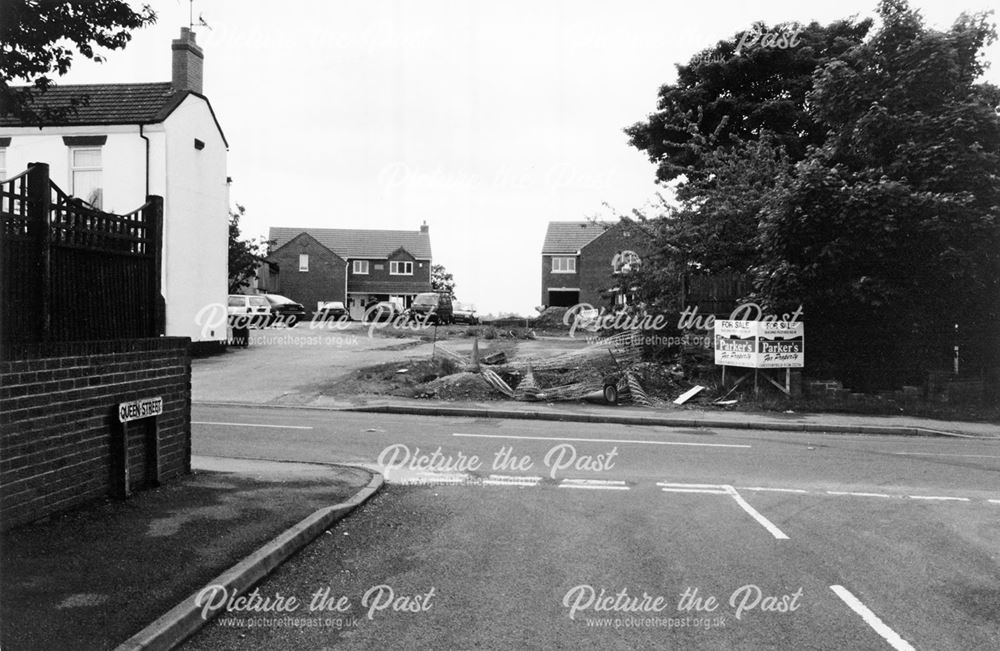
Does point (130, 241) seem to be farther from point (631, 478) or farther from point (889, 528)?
point (889, 528)

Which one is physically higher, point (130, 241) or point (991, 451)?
point (130, 241)

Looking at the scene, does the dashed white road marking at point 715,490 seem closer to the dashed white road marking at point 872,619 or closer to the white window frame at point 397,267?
the dashed white road marking at point 872,619

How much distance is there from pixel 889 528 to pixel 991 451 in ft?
24.0

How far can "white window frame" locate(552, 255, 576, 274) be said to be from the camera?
206 ft

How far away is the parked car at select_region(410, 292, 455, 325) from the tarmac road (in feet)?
98.4

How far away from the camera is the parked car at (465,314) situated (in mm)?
47656

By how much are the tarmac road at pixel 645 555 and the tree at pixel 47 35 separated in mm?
4667

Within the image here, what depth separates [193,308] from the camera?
957 inches

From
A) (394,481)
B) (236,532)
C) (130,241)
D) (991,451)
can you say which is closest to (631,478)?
(394,481)

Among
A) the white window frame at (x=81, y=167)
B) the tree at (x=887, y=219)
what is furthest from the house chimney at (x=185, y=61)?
the tree at (x=887, y=219)

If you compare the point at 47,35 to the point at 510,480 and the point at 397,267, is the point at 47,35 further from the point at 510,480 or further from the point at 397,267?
the point at 397,267

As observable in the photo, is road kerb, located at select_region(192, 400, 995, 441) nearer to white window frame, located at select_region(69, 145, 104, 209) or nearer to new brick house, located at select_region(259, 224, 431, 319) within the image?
white window frame, located at select_region(69, 145, 104, 209)

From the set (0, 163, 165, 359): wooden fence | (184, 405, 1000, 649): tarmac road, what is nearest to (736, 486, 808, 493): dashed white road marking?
(184, 405, 1000, 649): tarmac road

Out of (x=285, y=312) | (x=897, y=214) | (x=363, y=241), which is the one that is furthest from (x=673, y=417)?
(x=363, y=241)
